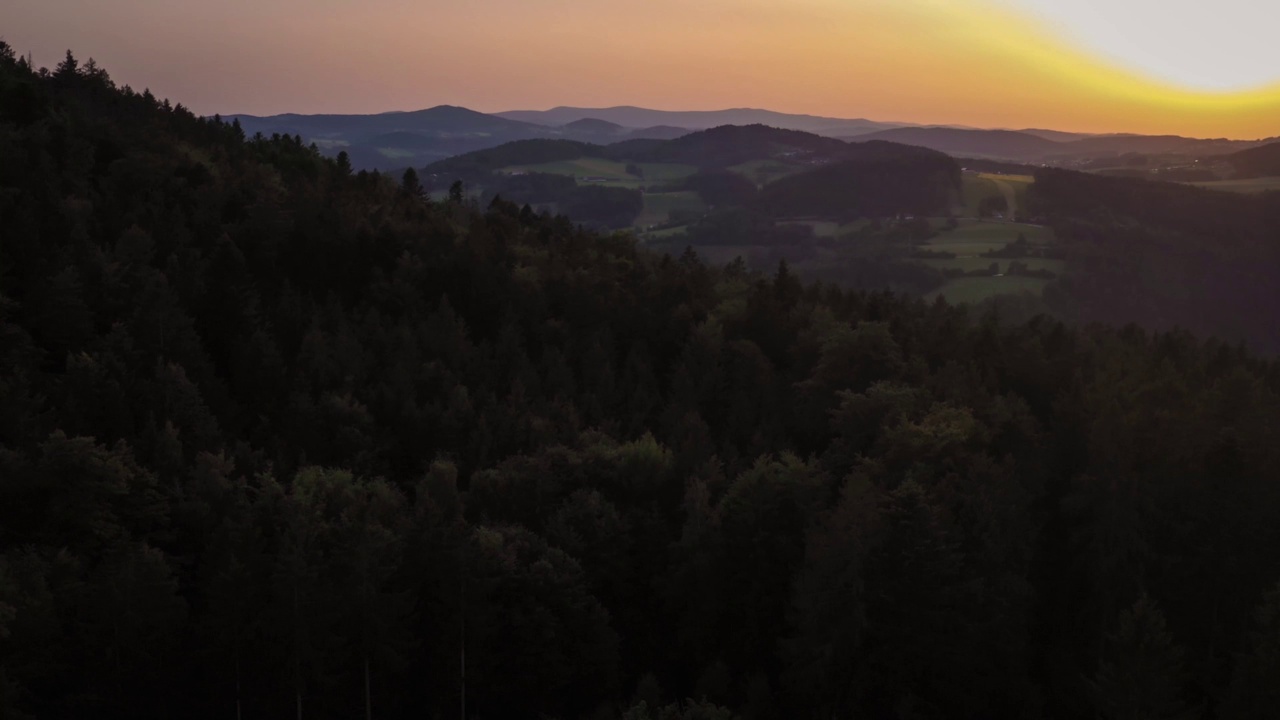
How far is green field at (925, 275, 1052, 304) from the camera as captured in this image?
141m

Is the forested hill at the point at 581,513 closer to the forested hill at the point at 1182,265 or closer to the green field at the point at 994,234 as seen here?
the forested hill at the point at 1182,265

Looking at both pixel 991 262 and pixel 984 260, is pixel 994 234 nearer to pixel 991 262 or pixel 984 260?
pixel 984 260

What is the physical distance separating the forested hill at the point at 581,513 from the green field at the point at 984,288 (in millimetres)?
76660

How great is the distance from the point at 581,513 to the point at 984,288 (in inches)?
4749

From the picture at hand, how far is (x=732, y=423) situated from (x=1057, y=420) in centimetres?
1741

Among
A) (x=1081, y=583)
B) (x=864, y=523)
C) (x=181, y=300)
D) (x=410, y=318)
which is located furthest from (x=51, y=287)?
(x=1081, y=583)

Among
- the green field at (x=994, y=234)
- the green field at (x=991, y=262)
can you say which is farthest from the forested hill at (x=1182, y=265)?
the green field at (x=994, y=234)

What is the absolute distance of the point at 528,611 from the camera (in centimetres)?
3356

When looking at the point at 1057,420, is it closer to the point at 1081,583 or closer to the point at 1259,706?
the point at 1081,583

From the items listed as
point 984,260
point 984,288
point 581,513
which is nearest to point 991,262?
point 984,260

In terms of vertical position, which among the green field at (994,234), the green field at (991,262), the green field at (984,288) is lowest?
the green field at (984,288)

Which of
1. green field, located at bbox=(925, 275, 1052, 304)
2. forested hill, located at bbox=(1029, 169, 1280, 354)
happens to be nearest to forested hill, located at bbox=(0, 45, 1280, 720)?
green field, located at bbox=(925, 275, 1052, 304)

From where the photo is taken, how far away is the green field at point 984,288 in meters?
141

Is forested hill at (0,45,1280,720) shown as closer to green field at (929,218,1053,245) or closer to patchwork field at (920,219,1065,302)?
A: patchwork field at (920,219,1065,302)
